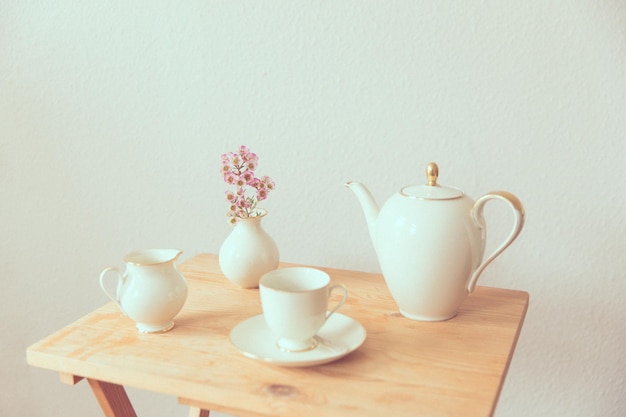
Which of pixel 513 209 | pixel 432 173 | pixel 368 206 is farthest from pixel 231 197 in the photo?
pixel 513 209

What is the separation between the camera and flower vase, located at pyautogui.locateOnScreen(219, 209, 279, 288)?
118cm

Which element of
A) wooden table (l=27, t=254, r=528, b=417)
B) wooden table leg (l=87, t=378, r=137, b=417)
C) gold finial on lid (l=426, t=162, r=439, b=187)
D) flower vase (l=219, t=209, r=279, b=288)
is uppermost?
gold finial on lid (l=426, t=162, r=439, b=187)

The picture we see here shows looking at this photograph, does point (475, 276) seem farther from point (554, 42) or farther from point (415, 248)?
point (554, 42)

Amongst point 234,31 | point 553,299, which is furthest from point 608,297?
point 234,31

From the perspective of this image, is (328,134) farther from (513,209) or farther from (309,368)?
(309,368)

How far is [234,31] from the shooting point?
146 centimetres

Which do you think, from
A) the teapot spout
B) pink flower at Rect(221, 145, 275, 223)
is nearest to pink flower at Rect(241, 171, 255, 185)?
pink flower at Rect(221, 145, 275, 223)

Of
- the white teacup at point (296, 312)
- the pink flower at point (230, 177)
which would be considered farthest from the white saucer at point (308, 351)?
the pink flower at point (230, 177)

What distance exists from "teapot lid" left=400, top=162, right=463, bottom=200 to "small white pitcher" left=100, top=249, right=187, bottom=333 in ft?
1.22

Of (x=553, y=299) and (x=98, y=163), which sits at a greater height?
(x=98, y=163)

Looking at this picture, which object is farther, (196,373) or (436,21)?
(436,21)

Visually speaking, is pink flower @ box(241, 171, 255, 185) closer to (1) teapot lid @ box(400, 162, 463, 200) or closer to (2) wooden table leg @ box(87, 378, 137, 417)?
(1) teapot lid @ box(400, 162, 463, 200)

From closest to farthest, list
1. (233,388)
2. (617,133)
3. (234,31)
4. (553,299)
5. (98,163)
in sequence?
(233,388)
(617,133)
(553,299)
(234,31)
(98,163)

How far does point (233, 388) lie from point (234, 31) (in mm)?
840
